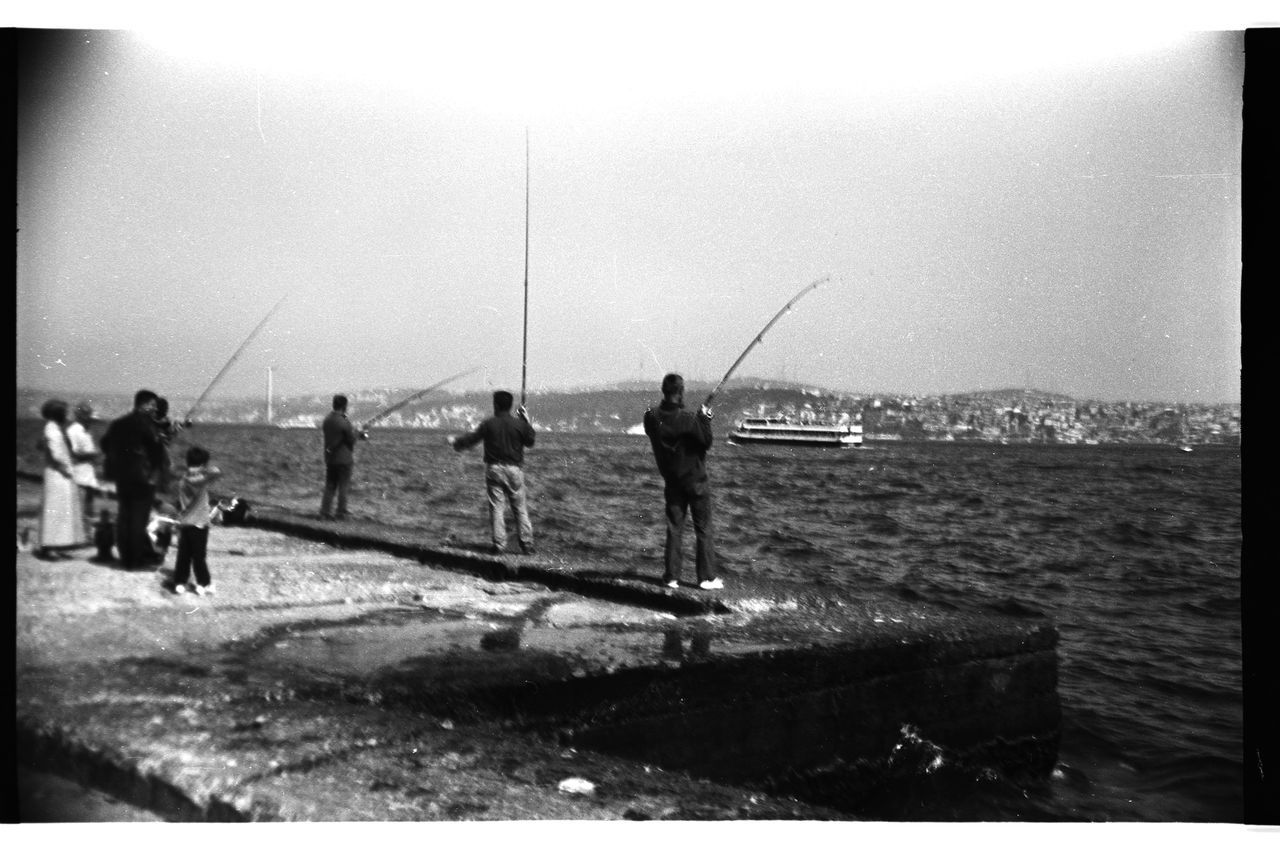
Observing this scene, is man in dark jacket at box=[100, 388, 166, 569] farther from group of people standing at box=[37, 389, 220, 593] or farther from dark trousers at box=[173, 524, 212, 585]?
dark trousers at box=[173, 524, 212, 585]

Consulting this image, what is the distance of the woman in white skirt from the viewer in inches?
176

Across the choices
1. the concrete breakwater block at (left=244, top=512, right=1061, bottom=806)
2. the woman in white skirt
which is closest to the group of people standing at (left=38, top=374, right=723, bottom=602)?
the woman in white skirt

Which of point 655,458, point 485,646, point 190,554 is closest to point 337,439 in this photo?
point 655,458

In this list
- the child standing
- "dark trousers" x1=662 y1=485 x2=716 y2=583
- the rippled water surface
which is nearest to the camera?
the child standing

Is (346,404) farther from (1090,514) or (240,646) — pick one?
(1090,514)

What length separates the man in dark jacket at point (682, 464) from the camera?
17.7ft

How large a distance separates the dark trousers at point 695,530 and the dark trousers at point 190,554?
224cm

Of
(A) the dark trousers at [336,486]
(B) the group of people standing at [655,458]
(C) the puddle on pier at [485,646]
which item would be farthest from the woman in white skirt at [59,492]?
(A) the dark trousers at [336,486]

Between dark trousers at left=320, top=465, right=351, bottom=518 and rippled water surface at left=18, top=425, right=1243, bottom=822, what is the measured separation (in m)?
1.05

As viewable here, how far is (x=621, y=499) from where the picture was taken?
27953 millimetres

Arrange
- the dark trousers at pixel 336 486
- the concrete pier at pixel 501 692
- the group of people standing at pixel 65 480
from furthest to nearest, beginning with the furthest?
the dark trousers at pixel 336 486 < the group of people standing at pixel 65 480 < the concrete pier at pixel 501 692

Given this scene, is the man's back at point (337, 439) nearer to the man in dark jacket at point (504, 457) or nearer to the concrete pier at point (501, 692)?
the man in dark jacket at point (504, 457)

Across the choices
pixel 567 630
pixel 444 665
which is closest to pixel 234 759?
pixel 444 665

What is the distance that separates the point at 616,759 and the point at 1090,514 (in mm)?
27462
